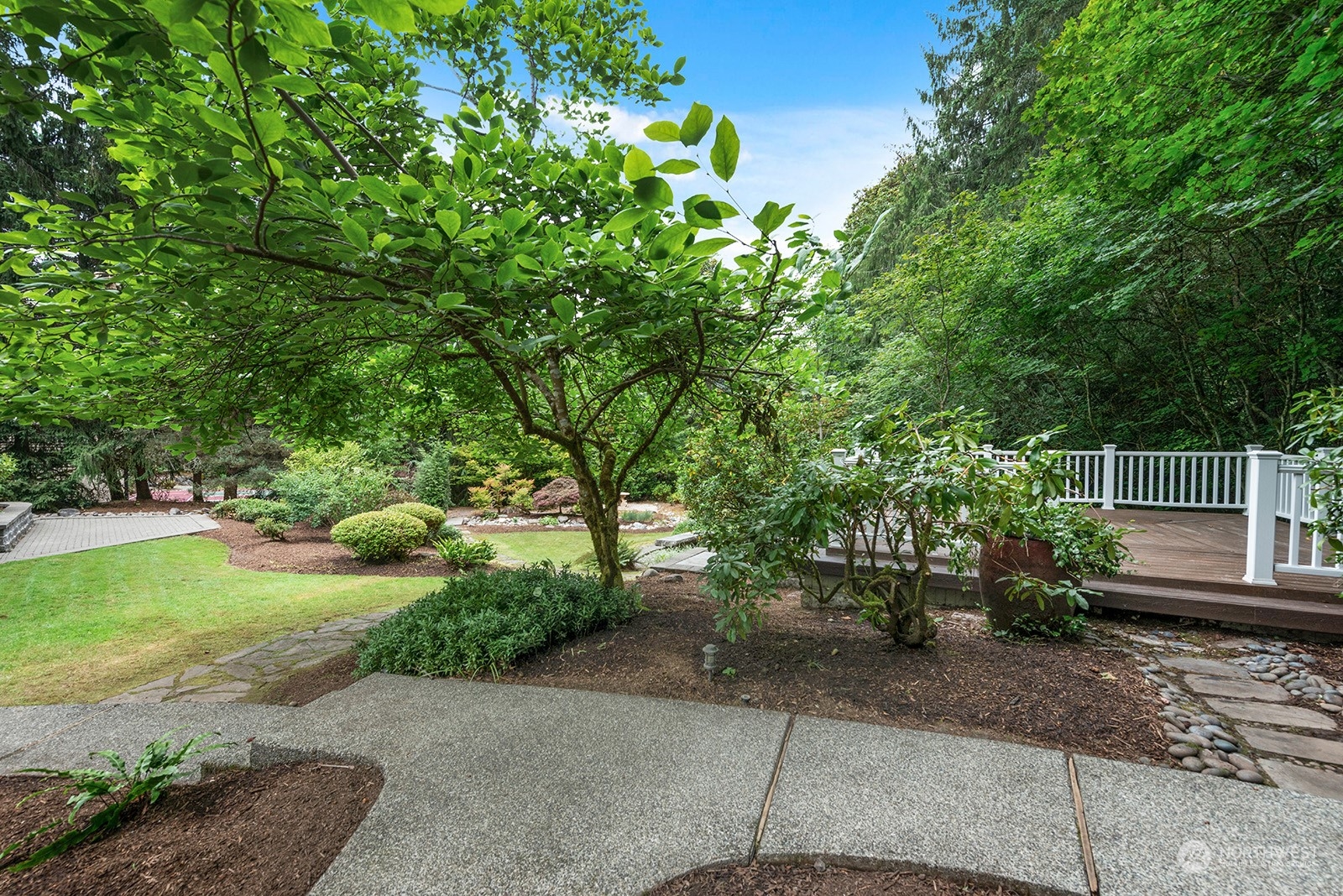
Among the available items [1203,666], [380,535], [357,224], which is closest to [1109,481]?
[1203,666]

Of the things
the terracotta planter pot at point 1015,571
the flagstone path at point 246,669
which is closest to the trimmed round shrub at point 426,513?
the flagstone path at point 246,669

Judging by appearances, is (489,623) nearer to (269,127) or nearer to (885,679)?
(885,679)

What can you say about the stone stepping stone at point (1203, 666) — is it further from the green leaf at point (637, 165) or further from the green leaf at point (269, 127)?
the green leaf at point (269, 127)

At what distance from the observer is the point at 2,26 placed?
1161mm

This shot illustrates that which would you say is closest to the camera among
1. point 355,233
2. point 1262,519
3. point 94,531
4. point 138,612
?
point 355,233

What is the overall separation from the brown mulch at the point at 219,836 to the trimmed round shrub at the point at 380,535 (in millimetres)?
5307

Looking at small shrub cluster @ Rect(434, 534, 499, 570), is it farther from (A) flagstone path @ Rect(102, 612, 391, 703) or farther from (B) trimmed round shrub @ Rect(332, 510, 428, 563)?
(A) flagstone path @ Rect(102, 612, 391, 703)

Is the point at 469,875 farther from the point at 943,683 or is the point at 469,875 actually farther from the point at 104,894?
the point at 943,683

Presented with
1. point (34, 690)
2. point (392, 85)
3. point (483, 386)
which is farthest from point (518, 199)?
point (34, 690)

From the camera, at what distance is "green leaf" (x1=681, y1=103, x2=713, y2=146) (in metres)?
0.80

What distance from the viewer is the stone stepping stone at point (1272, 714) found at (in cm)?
234

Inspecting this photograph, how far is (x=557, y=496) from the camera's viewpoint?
40.5 feet

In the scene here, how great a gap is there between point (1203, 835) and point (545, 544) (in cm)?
872

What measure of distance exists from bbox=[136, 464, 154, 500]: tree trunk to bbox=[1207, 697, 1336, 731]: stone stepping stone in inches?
770
